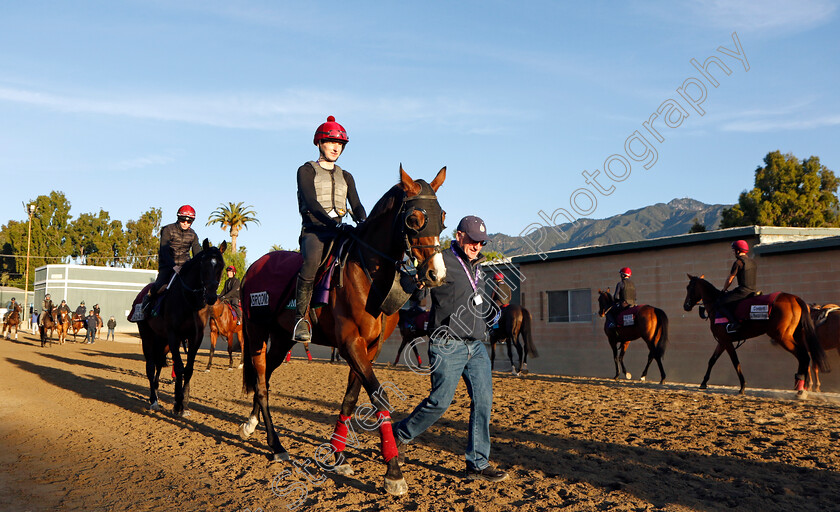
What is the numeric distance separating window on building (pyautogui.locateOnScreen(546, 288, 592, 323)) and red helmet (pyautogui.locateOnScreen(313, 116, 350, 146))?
15440 mm

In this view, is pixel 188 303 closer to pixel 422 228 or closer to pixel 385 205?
pixel 385 205

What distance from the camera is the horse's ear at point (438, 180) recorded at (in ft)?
17.1

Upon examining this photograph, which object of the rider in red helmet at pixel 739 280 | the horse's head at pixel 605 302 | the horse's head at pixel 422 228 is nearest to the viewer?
the horse's head at pixel 422 228

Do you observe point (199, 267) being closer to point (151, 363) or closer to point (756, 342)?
point (151, 363)

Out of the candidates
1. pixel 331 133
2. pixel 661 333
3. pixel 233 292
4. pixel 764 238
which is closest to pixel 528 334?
pixel 661 333

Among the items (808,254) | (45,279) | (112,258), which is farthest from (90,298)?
(808,254)

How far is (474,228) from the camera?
5.38m

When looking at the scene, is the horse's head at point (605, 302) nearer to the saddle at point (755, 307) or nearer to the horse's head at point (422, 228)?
the saddle at point (755, 307)

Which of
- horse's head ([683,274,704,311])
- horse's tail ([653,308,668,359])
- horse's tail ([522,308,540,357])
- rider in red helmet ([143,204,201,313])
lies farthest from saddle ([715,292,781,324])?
rider in red helmet ([143,204,201,313])

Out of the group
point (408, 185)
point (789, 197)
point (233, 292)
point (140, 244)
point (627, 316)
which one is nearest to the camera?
point (408, 185)

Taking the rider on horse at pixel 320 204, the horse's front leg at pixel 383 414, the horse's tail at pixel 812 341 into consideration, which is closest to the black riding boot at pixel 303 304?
the rider on horse at pixel 320 204

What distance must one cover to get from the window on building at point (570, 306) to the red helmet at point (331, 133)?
50.7ft

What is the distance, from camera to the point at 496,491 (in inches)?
196

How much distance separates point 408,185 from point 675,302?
14.6 meters
